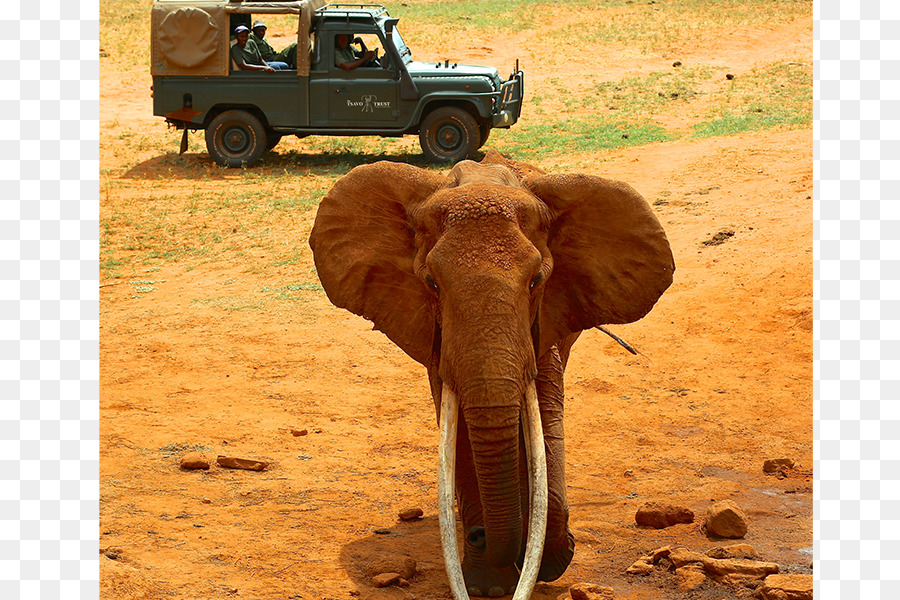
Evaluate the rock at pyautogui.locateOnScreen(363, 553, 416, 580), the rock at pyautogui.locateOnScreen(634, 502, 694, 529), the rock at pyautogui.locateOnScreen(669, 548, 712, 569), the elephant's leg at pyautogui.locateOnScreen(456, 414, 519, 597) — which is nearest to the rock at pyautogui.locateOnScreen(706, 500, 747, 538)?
the rock at pyautogui.locateOnScreen(634, 502, 694, 529)

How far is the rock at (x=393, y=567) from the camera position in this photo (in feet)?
17.3

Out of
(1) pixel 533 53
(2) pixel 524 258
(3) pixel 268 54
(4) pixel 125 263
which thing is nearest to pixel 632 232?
(2) pixel 524 258

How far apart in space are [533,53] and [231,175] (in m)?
12.0

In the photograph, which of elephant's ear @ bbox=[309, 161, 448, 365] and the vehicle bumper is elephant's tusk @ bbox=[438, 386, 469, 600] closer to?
elephant's ear @ bbox=[309, 161, 448, 365]

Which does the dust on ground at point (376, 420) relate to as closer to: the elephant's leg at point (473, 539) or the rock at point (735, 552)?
the rock at point (735, 552)

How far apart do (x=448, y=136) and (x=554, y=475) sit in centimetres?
1233

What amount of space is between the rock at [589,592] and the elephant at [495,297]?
0.28 meters

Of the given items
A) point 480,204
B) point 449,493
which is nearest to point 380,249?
point 480,204

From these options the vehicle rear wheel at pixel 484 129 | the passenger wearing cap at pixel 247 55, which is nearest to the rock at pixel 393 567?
the vehicle rear wheel at pixel 484 129

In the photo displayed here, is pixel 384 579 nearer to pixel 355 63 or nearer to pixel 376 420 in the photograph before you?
pixel 376 420

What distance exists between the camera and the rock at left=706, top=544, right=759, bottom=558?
537 cm

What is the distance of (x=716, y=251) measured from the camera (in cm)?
1117

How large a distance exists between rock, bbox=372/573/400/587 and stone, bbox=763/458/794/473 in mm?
2980

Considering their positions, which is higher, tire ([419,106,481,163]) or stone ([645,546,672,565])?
tire ([419,106,481,163])
